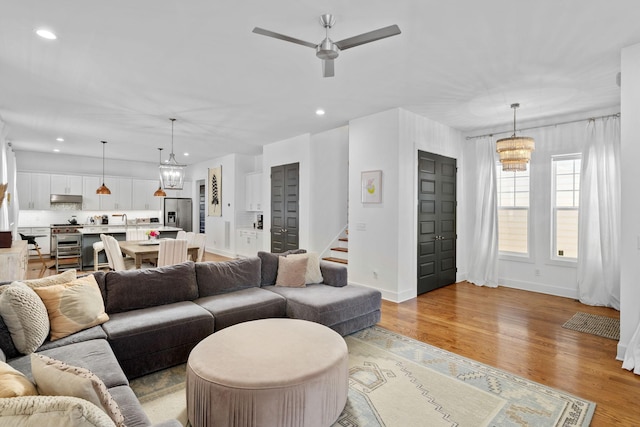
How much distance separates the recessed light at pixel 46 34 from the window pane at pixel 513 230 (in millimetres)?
6438

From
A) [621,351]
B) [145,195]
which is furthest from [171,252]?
[145,195]

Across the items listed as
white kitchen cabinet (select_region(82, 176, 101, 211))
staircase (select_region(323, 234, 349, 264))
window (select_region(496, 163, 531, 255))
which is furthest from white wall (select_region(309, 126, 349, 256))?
white kitchen cabinet (select_region(82, 176, 101, 211))

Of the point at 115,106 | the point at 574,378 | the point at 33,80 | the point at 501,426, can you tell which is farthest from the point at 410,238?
the point at 33,80

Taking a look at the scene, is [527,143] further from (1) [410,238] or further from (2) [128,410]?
(2) [128,410]

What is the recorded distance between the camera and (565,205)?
5203 millimetres

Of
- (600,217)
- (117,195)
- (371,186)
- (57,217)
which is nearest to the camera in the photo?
(600,217)

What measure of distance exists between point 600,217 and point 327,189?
169 inches

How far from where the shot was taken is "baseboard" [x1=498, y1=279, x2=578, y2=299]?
505cm

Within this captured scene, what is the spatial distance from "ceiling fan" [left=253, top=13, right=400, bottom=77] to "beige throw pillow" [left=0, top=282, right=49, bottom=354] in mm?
2357

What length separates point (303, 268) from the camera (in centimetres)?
396

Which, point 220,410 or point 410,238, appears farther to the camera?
point 410,238

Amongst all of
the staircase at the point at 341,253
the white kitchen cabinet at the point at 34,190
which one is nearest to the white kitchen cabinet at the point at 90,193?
the white kitchen cabinet at the point at 34,190

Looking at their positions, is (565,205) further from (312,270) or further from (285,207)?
(285,207)

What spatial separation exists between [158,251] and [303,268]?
242cm
